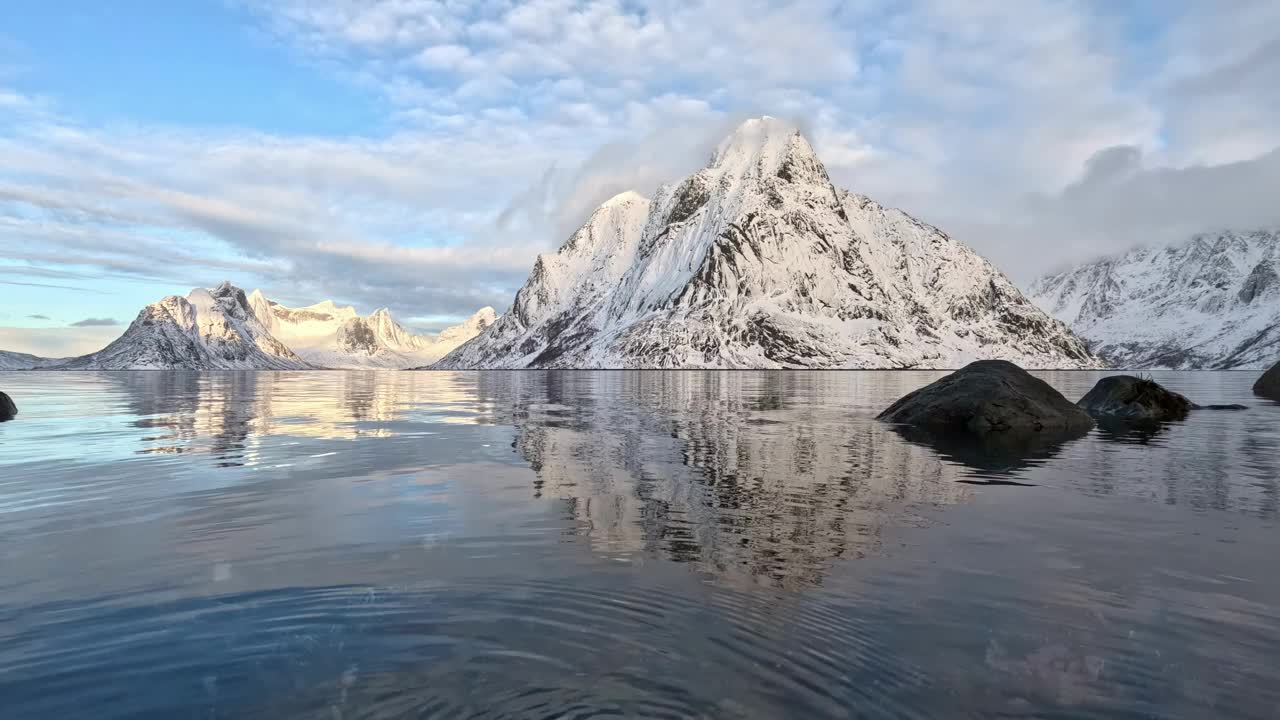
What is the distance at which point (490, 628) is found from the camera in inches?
303

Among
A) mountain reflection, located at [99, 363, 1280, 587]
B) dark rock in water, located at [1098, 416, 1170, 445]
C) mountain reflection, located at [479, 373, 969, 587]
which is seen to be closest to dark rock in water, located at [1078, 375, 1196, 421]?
dark rock in water, located at [1098, 416, 1170, 445]

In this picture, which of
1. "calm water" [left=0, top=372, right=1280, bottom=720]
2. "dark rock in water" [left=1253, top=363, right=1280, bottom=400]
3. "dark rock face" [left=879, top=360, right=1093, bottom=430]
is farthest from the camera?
"dark rock in water" [left=1253, top=363, right=1280, bottom=400]

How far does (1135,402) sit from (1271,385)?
Result: 41243mm

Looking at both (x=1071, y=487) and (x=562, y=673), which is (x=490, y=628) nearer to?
(x=562, y=673)

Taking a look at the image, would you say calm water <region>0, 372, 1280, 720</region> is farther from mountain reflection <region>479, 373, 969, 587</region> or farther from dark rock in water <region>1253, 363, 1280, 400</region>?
dark rock in water <region>1253, 363, 1280, 400</region>

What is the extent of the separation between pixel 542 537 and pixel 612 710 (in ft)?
20.0

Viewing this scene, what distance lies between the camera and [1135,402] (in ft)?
132

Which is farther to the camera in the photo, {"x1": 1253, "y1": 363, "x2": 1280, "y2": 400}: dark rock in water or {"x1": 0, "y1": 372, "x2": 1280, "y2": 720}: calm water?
{"x1": 1253, "y1": 363, "x2": 1280, "y2": 400}: dark rock in water

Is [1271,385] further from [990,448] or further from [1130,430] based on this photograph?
[990,448]

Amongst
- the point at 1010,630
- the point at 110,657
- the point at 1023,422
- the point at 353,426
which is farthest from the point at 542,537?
the point at 1023,422

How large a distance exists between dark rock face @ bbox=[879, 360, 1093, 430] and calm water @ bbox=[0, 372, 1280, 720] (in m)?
11.1

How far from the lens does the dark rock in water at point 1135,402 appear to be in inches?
1560

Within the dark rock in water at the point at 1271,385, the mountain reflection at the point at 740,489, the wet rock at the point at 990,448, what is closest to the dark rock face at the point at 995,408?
the wet rock at the point at 990,448

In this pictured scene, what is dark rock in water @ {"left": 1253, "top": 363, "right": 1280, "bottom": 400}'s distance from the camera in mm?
65312
